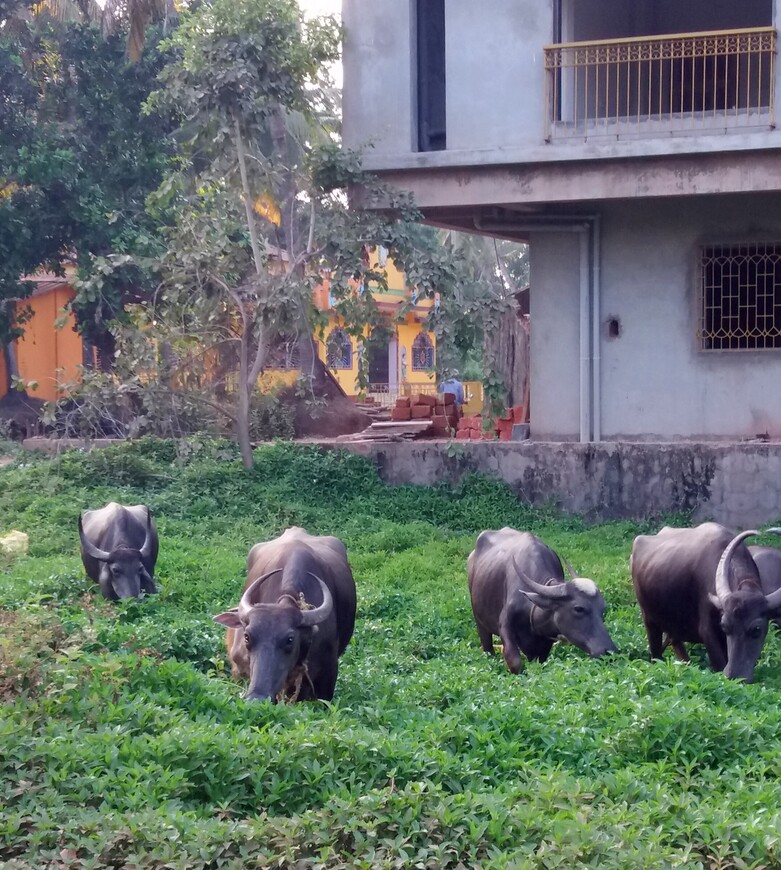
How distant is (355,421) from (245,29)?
922 centimetres

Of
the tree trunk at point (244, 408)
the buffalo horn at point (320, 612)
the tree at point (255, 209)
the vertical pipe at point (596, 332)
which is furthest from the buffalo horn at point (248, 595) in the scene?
the vertical pipe at point (596, 332)

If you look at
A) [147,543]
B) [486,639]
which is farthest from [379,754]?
[147,543]

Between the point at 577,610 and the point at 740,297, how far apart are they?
293 inches

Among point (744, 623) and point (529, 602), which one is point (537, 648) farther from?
point (744, 623)

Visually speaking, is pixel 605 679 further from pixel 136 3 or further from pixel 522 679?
pixel 136 3

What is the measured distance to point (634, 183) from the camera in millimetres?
13031

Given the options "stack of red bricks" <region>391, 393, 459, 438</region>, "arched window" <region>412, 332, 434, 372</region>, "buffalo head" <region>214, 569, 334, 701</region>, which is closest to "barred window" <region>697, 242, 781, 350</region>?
"stack of red bricks" <region>391, 393, 459, 438</region>

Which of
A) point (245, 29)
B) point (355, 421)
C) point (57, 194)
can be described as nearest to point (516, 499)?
point (245, 29)

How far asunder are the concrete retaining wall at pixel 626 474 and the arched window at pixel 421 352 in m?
20.8

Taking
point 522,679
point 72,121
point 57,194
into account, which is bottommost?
point 522,679

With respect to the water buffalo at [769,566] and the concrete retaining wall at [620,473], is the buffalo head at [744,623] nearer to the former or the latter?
the water buffalo at [769,566]

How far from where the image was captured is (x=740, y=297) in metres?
13.9

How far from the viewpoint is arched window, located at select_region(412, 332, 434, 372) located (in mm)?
34750

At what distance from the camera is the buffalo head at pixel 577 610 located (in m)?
7.61
